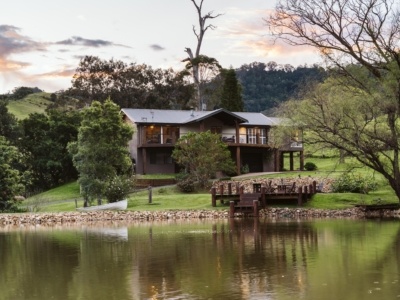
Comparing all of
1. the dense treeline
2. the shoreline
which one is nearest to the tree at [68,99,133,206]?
the shoreline

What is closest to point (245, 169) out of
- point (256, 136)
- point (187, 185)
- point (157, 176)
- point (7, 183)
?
point (256, 136)

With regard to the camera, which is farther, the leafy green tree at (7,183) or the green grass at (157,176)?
the green grass at (157,176)

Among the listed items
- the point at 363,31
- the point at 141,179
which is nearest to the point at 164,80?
the point at 141,179

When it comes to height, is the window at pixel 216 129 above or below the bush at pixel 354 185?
above

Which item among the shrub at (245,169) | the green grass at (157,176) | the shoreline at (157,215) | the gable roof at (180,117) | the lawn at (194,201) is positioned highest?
the gable roof at (180,117)

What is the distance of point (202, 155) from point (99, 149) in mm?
10874

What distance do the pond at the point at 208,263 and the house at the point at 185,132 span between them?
108 feet

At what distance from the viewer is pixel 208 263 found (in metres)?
20.3

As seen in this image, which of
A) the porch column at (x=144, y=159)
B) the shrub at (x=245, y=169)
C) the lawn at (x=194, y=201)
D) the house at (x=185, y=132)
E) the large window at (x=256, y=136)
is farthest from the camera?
the large window at (x=256, y=136)

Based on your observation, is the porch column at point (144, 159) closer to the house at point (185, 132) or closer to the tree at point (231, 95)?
the house at point (185, 132)

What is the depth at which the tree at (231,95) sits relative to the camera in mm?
81875

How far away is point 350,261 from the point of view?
19875mm

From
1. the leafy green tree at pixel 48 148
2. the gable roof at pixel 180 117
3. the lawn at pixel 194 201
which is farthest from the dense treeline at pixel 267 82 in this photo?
the lawn at pixel 194 201

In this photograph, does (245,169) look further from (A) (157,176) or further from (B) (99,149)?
(B) (99,149)
